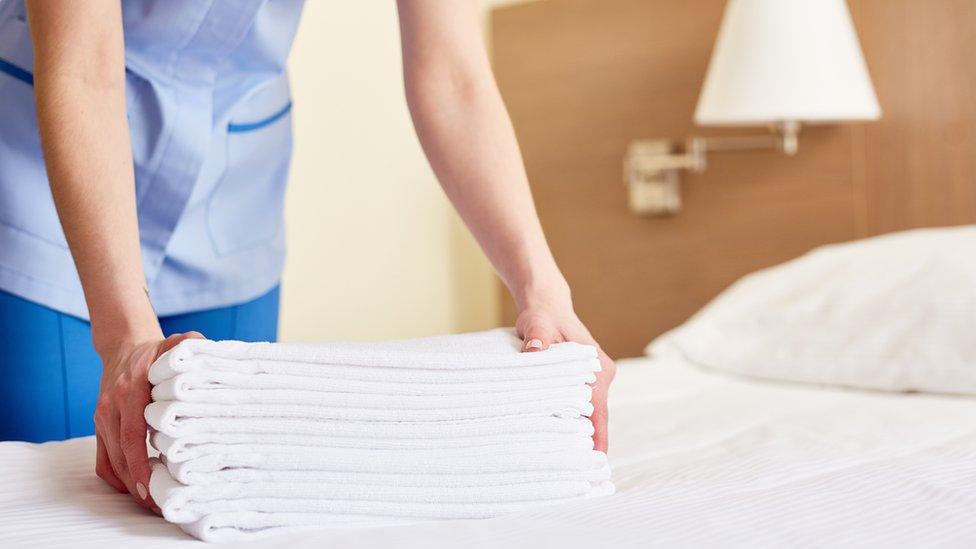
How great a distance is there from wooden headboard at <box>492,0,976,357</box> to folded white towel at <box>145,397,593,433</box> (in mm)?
1510

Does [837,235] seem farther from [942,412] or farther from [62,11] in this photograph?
[62,11]

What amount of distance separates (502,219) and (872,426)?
1.83ft

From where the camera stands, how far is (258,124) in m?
1.27

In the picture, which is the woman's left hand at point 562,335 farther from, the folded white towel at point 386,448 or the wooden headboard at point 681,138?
the wooden headboard at point 681,138

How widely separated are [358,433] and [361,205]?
6.73ft

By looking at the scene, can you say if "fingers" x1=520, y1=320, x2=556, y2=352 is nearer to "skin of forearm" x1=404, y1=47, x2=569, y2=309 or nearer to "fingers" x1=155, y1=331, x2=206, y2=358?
"skin of forearm" x1=404, y1=47, x2=569, y2=309

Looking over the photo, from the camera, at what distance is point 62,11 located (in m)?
0.83

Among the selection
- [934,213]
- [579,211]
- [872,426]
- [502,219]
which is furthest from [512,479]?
[579,211]

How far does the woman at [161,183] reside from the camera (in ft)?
2.64

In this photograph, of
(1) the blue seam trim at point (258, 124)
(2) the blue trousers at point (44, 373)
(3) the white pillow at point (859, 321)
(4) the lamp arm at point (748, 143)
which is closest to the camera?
(2) the blue trousers at point (44, 373)

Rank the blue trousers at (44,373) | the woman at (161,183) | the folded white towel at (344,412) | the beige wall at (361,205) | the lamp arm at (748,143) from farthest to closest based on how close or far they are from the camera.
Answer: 1. the beige wall at (361,205)
2. the lamp arm at (748,143)
3. the blue trousers at (44,373)
4. the woman at (161,183)
5. the folded white towel at (344,412)

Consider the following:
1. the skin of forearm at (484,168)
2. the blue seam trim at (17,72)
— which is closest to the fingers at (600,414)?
the skin of forearm at (484,168)

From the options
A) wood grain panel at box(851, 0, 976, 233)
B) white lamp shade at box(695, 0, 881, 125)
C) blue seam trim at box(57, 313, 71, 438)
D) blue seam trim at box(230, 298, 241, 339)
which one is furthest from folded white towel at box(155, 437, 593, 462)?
wood grain panel at box(851, 0, 976, 233)

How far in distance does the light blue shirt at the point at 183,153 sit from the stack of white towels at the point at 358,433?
465mm
